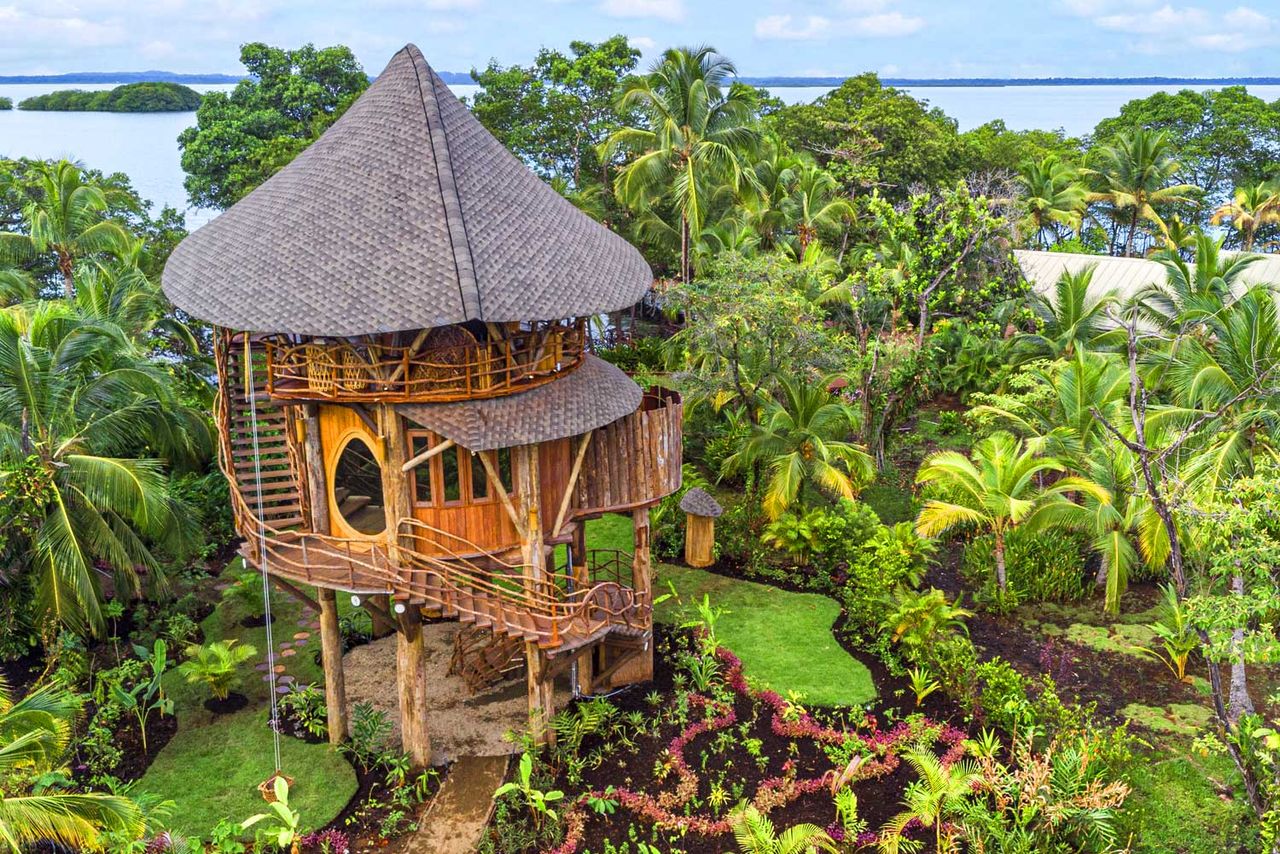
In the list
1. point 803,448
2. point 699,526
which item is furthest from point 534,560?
point 803,448

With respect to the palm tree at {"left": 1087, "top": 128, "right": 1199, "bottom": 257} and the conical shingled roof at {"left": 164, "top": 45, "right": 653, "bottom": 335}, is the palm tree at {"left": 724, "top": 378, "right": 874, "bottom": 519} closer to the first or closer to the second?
the conical shingled roof at {"left": 164, "top": 45, "right": 653, "bottom": 335}

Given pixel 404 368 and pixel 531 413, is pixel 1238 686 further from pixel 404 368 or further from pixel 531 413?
pixel 404 368

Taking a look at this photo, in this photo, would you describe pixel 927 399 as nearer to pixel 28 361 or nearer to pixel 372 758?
pixel 372 758

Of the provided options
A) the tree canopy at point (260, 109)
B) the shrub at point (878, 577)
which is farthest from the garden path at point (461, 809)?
the tree canopy at point (260, 109)

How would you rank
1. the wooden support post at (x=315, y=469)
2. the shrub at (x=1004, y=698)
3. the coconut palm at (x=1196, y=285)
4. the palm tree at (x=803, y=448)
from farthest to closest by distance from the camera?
the coconut palm at (x=1196, y=285) < the palm tree at (x=803, y=448) < the shrub at (x=1004, y=698) < the wooden support post at (x=315, y=469)

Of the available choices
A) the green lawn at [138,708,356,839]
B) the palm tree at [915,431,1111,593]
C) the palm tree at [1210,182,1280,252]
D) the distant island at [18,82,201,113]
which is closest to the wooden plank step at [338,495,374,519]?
the green lawn at [138,708,356,839]

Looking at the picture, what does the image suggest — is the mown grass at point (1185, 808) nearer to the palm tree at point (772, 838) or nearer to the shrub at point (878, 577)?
the palm tree at point (772, 838)
